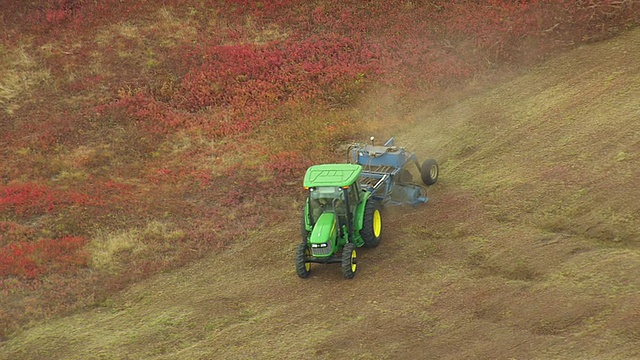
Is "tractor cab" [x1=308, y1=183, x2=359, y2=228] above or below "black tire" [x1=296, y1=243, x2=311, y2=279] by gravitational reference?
above

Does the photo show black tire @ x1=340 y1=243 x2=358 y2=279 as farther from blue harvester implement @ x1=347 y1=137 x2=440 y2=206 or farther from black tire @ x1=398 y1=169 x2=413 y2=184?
black tire @ x1=398 y1=169 x2=413 y2=184

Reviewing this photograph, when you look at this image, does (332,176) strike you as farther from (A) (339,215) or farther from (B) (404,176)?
(B) (404,176)

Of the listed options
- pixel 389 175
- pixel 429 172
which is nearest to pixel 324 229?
pixel 389 175

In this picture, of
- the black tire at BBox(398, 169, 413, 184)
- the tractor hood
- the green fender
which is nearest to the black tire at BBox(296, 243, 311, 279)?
the tractor hood

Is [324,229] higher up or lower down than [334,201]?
lower down

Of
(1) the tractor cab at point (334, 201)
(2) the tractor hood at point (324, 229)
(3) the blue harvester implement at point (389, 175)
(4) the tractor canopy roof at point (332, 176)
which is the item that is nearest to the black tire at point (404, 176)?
(3) the blue harvester implement at point (389, 175)

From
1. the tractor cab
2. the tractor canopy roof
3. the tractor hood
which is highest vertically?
the tractor canopy roof

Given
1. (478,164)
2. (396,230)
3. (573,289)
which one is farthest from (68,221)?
(573,289)
